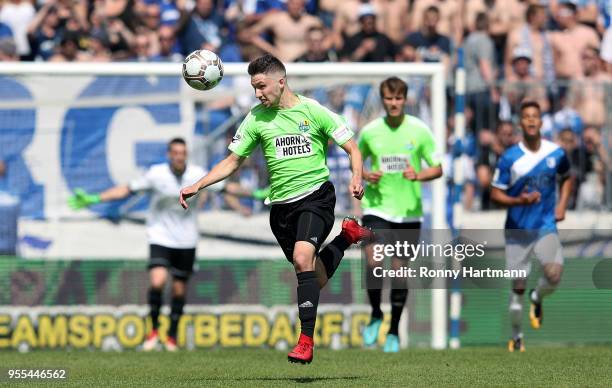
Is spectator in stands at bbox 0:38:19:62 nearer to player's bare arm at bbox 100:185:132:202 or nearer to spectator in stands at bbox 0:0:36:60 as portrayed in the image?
spectator in stands at bbox 0:0:36:60

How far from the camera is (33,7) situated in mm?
20828

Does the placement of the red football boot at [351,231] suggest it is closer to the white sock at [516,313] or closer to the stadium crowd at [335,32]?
the white sock at [516,313]

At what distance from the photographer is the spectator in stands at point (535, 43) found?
1912 cm

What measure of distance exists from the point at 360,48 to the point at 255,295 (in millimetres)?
4753

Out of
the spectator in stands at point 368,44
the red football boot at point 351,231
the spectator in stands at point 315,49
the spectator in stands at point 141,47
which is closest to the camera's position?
the red football boot at point 351,231

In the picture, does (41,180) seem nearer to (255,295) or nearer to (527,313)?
(255,295)

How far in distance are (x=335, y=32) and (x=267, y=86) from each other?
9.96 metres

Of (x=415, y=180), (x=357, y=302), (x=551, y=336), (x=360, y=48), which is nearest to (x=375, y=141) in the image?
(x=415, y=180)

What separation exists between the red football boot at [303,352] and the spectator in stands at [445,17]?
1063 centimetres

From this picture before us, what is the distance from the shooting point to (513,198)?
45.5ft

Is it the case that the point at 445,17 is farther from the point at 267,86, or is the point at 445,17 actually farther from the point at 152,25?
the point at 267,86

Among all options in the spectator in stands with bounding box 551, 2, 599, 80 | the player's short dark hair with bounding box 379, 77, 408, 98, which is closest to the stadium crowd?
the spectator in stands with bounding box 551, 2, 599, 80

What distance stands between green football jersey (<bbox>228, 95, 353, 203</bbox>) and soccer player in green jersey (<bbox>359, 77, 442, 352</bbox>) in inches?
116

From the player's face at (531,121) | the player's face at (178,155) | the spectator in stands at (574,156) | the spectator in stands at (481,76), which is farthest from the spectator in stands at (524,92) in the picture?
the player's face at (178,155)
